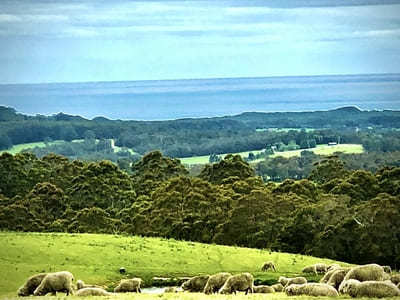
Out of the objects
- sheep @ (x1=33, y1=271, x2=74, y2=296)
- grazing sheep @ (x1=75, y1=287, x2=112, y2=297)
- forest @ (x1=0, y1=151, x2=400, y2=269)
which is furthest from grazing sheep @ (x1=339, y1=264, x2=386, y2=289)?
forest @ (x1=0, y1=151, x2=400, y2=269)

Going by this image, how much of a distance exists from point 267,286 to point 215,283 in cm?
139

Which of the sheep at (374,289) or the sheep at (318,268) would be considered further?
the sheep at (318,268)

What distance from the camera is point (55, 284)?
19.9 metres

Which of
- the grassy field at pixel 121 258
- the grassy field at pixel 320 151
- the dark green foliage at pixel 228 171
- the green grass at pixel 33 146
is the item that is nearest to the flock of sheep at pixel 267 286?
the grassy field at pixel 121 258

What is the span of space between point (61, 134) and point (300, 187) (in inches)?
4097

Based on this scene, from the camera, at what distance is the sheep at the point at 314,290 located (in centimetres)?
1709

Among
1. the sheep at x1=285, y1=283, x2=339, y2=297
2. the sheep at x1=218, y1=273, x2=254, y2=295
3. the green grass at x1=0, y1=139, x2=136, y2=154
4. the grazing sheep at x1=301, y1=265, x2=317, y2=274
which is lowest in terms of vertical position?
the grazing sheep at x1=301, y1=265, x2=317, y2=274

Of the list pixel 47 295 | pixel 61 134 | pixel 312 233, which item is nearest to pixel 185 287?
pixel 47 295

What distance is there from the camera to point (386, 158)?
9331cm

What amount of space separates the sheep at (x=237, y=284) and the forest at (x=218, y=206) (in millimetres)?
18852

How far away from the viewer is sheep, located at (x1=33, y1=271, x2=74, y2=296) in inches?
782

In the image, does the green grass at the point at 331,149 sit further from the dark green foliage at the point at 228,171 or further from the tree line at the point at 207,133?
the dark green foliage at the point at 228,171

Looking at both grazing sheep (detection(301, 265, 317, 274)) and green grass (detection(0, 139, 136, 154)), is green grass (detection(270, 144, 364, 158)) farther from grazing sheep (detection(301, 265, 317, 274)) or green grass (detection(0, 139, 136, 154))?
grazing sheep (detection(301, 265, 317, 274))

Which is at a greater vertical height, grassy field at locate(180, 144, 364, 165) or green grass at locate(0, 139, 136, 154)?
green grass at locate(0, 139, 136, 154)
